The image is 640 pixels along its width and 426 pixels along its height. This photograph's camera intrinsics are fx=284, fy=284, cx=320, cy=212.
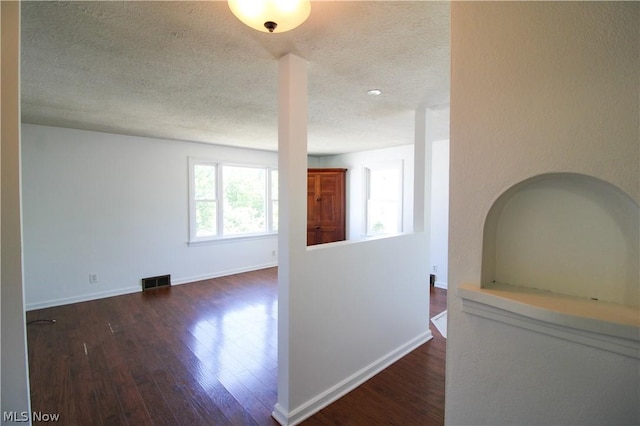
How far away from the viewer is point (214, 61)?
6.18 feet

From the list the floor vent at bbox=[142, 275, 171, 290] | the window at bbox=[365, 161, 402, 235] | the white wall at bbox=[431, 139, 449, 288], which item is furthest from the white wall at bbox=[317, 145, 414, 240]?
the floor vent at bbox=[142, 275, 171, 290]

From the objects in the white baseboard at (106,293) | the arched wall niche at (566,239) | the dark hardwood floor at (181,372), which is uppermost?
the arched wall niche at (566,239)

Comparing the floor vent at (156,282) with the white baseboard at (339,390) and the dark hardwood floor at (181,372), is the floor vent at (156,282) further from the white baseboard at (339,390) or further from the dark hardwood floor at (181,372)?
the white baseboard at (339,390)

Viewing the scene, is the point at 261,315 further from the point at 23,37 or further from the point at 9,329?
the point at 23,37

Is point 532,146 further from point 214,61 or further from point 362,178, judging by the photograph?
point 362,178

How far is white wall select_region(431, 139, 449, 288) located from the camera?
177 inches

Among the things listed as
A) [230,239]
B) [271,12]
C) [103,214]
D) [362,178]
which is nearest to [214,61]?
[271,12]

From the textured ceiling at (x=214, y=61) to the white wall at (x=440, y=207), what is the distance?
4.69 feet

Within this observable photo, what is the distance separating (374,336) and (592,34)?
2.28 meters

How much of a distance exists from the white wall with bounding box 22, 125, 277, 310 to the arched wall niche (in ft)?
15.9

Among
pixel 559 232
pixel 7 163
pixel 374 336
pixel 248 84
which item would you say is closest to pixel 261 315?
pixel 374 336

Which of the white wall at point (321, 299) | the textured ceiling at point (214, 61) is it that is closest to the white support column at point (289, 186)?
the white wall at point (321, 299)

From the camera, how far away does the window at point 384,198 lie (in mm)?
5262

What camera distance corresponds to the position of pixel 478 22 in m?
0.92
